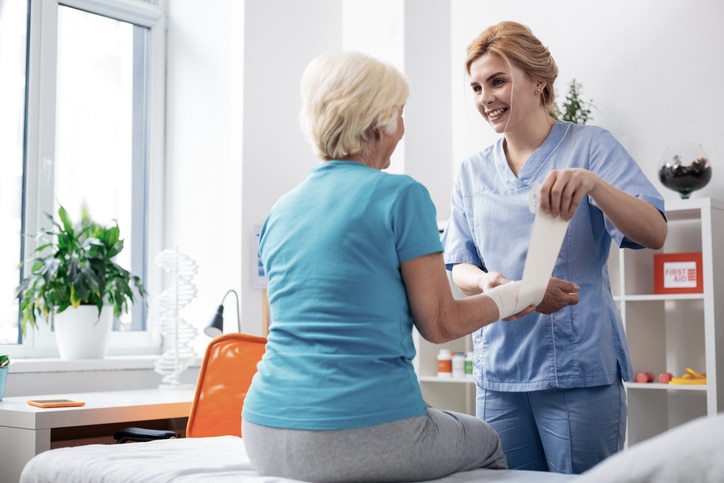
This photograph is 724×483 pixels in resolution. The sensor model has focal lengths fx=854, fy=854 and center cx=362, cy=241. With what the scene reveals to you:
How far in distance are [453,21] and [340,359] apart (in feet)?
9.98

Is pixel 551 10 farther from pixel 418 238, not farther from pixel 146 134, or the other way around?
pixel 418 238

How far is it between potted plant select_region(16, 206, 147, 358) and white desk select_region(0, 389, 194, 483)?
1.70ft

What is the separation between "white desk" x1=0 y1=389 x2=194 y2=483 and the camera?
2.50m

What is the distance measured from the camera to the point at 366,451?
4.14 ft

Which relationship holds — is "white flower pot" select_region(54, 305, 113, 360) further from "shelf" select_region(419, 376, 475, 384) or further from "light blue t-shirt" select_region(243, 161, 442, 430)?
"light blue t-shirt" select_region(243, 161, 442, 430)

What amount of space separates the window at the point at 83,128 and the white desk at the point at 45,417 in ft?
3.07

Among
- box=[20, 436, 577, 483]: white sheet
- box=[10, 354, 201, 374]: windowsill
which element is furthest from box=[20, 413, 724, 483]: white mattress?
box=[10, 354, 201, 374]: windowsill

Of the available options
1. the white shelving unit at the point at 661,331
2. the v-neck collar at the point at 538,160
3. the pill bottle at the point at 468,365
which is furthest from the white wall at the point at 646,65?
the v-neck collar at the point at 538,160

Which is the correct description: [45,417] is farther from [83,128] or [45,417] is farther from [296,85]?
[296,85]

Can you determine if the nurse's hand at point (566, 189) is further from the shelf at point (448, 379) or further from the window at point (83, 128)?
the window at point (83, 128)

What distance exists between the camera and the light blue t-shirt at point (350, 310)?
4.19 ft

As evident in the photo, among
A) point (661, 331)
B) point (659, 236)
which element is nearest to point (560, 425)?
point (659, 236)

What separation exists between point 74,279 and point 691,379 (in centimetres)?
231

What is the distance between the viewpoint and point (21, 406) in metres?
2.67
